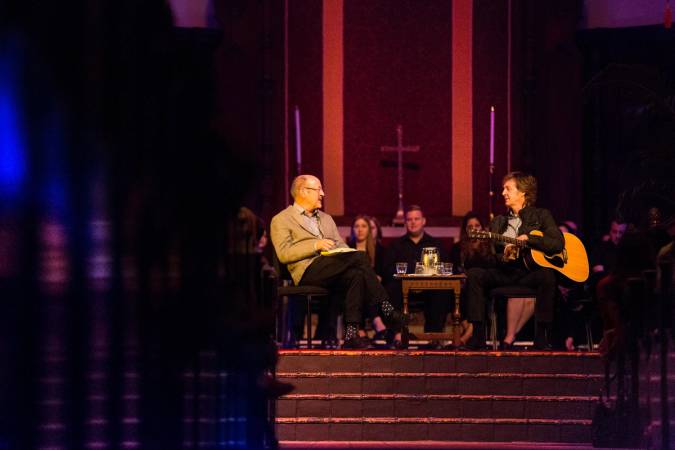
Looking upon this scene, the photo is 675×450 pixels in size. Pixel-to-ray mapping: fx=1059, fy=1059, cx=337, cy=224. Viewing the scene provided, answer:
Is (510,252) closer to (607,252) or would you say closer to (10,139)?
(607,252)

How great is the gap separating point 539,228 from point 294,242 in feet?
5.24

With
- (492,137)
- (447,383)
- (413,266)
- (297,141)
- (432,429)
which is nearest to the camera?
(432,429)

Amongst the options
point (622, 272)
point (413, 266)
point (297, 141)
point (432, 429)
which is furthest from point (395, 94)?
point (432, 429)

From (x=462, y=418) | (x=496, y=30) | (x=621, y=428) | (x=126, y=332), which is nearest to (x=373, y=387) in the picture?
(x=462, y=418)

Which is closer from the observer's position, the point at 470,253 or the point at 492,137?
the point at 470,253

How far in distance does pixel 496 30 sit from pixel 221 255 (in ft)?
27.6

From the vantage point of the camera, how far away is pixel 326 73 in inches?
387

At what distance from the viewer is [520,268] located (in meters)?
6.84

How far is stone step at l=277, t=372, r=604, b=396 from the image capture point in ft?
18.9

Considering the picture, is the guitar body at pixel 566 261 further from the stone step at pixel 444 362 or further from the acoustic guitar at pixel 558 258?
the stone step at pixel 444 362

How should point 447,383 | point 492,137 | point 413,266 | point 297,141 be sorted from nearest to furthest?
point 447,383 → point 413,266 → point 492,137 → point 297,141

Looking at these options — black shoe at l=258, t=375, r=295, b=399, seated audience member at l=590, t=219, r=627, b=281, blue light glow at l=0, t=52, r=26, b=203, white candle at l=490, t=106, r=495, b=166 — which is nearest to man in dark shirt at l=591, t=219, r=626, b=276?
seated audience member at l=590, t=219, r=627, b=281

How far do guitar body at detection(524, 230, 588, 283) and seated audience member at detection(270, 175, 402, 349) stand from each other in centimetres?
95

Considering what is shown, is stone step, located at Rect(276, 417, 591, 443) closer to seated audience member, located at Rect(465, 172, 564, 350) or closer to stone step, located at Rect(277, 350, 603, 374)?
stone step, located at Rect(277, 350, 603, 374)
